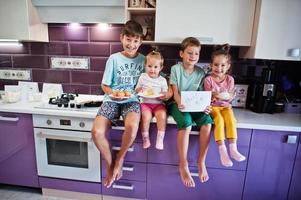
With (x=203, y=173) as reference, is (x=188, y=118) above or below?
above

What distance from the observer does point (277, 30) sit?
1367 millimetres

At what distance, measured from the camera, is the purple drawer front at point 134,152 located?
1488mm

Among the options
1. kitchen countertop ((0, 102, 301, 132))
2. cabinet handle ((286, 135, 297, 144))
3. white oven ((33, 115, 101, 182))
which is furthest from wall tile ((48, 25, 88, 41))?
cabinet handle ((286, 135, 297, 144))

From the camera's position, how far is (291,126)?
1.33m

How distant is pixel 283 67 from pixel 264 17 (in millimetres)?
574

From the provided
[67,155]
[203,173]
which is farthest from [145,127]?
[67,155]

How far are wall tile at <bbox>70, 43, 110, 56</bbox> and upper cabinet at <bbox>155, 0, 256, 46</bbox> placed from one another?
1.96 feet

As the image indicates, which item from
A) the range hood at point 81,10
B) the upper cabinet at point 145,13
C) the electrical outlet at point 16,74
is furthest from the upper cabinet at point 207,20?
the electrical outlet at point 16,74

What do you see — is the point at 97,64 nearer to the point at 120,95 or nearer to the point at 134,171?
the point at 120,95

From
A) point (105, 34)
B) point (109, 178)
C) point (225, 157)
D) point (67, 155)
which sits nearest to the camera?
point (225, 157)

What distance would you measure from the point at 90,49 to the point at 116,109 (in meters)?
0.74

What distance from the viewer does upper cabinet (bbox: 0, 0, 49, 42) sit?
1.56m

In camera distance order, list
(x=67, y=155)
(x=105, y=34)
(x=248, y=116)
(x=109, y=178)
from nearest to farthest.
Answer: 1. (x=109, y=178)
2. (x=248, y=116)
3. (x=67, y=155)
4. (x=105, y=34)

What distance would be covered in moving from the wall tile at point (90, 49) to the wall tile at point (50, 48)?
0.08 m
